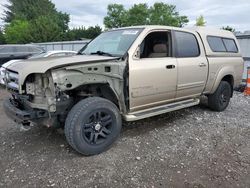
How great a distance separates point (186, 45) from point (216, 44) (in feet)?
3.87

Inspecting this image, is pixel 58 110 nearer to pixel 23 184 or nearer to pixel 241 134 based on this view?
pixel 23 184

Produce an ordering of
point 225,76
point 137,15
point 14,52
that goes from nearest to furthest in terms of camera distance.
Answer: point 225,76, point 14,52, point 137,15

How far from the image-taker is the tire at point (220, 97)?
18.6ft

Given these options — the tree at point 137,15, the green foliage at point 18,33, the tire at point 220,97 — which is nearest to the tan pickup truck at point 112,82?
the tire at point 220,97

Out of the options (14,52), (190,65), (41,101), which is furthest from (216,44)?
(14,52)

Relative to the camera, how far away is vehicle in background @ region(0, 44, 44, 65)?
10938 mm

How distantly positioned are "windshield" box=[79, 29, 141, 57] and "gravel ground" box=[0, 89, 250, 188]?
4.93 ft

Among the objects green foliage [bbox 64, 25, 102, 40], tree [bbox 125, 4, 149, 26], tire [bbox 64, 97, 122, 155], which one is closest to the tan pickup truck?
tire [bbox 64, 97, 122, 155]

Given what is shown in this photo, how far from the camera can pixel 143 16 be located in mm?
38531

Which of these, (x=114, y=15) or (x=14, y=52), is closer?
(x=14, y=52)

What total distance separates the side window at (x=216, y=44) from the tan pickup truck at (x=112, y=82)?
31 mm

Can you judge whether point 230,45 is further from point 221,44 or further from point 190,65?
point 190,65

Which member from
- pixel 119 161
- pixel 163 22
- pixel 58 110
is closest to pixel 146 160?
pixel 119 161

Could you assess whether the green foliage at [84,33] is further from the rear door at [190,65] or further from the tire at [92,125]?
the tire at [92,125]
